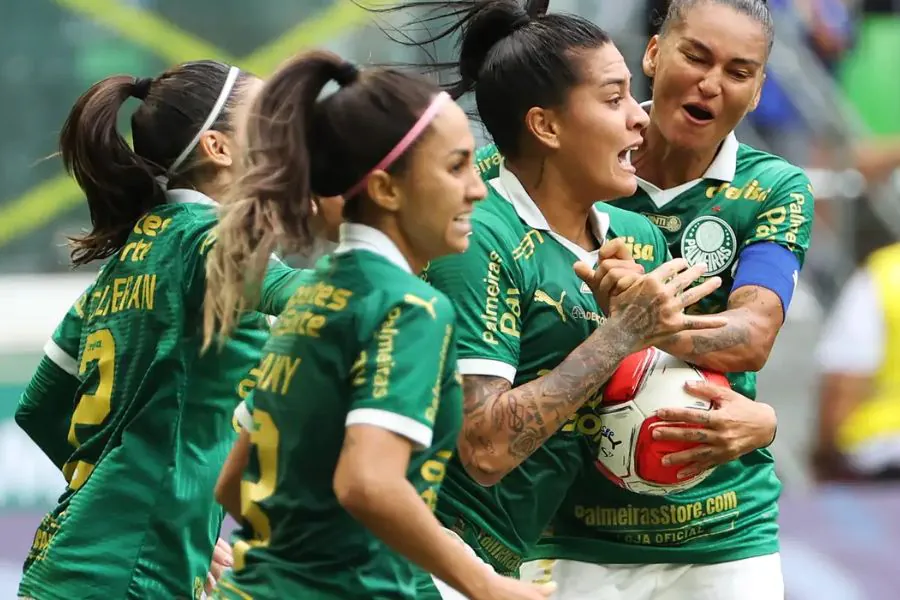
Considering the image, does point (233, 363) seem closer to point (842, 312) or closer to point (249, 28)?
point (249, 28)

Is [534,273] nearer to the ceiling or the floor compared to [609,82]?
nearer to the floor

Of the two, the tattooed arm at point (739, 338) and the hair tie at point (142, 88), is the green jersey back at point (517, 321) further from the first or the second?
the hair tie at point (142, 88)

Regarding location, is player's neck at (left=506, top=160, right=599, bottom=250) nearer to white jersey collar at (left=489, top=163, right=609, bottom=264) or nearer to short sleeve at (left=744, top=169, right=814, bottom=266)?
white jersey collar at (left=489, top=163, right=609, bottom=264)

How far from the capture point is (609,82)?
3.80 m

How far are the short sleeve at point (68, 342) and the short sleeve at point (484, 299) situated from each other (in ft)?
3.17

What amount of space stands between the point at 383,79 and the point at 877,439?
6097mm

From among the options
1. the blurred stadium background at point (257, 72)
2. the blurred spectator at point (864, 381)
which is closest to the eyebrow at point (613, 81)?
the blurred stadium background at point (257, 72)

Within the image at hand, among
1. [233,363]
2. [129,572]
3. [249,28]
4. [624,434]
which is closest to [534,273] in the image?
[624,434]

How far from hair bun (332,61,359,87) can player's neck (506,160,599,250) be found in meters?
0.90

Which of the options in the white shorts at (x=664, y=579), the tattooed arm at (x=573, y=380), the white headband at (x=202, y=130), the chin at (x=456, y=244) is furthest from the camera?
the white shorts at (x=664, y=579)

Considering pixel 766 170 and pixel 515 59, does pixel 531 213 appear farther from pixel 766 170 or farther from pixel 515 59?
pixel 766 170

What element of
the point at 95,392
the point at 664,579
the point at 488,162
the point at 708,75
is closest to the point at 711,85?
the point at 708,75

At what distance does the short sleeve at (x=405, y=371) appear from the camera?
111 inches

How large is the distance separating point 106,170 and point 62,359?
56 cm
